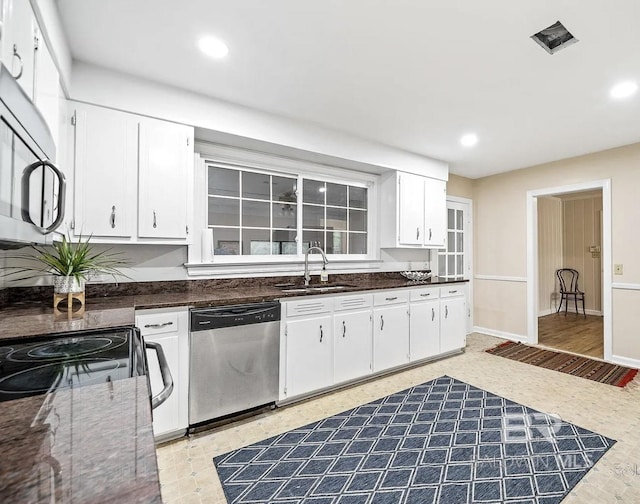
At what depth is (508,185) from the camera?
4938 millimetres

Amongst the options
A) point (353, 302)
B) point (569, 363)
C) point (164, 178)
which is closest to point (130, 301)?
point (164, 178)

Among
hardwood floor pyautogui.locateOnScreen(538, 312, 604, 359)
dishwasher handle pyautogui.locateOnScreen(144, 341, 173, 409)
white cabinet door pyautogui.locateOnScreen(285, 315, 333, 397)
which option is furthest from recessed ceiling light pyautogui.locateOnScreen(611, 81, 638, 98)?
dishwasher handle pyautogui.locateOnScreen(144, 341, 173, 409)

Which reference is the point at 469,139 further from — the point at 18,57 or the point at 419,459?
the point at 18,57

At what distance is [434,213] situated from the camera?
4406mm

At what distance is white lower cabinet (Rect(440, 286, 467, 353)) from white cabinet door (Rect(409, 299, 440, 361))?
0.10 metres

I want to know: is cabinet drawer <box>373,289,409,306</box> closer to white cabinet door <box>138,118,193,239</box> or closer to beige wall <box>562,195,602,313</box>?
white cabinet door <box>138,118,193,239</box>

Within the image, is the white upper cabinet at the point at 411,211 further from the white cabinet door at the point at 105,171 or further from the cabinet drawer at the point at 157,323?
the white cabinet door at the point at 105,171

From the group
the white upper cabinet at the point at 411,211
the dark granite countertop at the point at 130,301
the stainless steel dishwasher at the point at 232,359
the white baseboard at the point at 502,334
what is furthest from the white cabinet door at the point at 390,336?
the white baseboard at the point at 502,334

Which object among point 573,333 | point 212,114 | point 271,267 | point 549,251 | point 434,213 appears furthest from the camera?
point 549,251

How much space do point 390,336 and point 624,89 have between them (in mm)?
2806

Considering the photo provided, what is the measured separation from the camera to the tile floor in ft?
5.96

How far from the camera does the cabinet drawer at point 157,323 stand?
2156 millimetres

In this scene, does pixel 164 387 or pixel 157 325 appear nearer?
pixel 164 387

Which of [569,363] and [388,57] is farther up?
[388,57]
